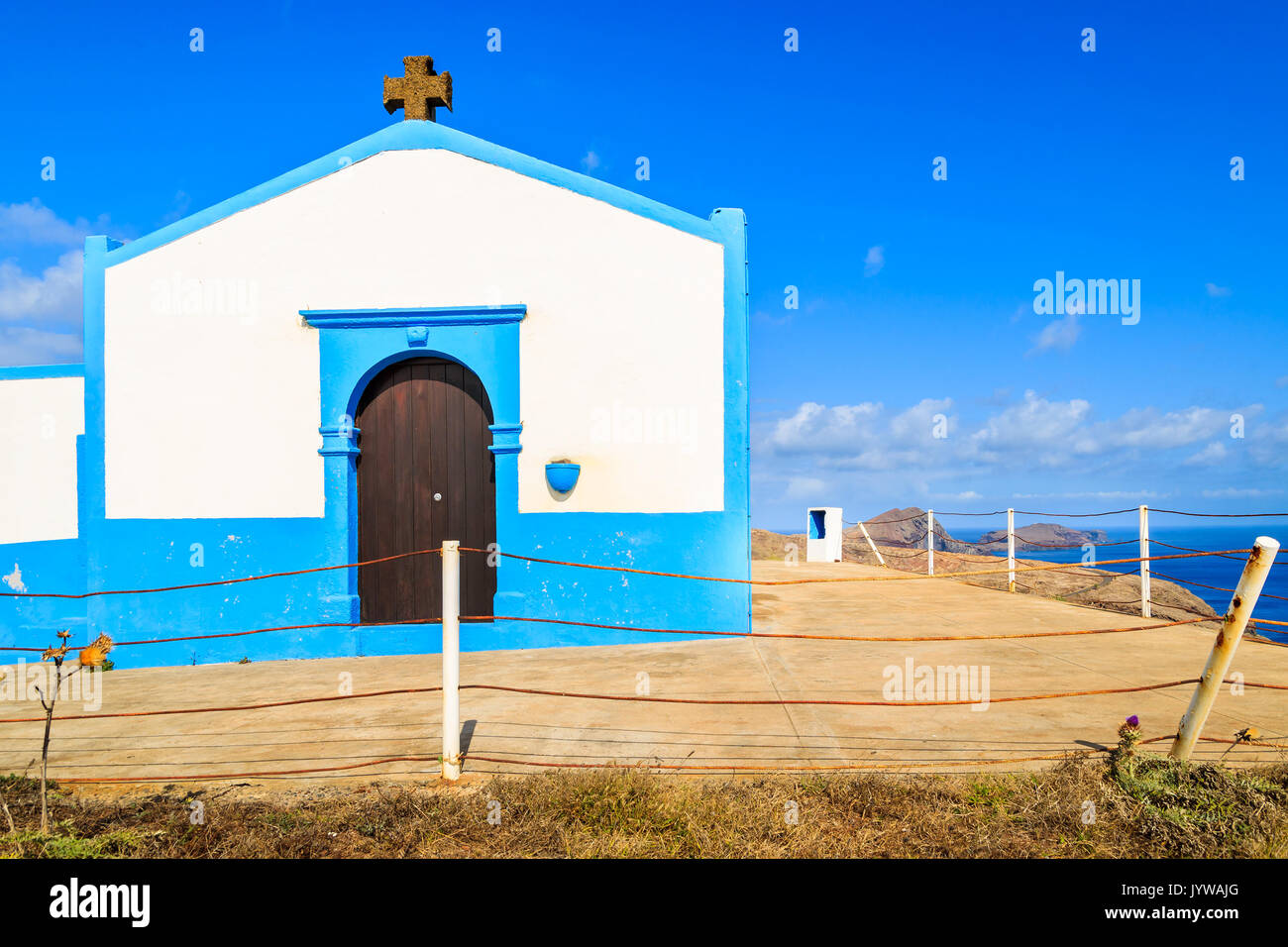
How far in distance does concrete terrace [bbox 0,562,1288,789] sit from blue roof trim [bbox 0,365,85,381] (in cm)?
291

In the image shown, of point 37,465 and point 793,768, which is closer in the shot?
point 793,768

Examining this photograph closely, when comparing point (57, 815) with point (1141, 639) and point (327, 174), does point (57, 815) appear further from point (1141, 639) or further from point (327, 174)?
point (1141, 639)

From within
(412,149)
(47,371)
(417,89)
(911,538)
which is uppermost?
(417,89)

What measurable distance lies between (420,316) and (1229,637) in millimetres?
6263

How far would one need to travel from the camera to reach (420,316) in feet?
22.0

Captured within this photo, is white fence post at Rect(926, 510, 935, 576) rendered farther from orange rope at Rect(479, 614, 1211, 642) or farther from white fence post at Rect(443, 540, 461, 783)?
white fence post at Rect(443, 540, 461, 783)

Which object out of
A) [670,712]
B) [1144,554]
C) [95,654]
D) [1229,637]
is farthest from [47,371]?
[1144,554]

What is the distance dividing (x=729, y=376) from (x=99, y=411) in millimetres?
5930

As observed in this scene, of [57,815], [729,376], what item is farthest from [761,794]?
[729,376]

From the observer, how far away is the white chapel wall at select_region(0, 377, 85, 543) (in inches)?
267

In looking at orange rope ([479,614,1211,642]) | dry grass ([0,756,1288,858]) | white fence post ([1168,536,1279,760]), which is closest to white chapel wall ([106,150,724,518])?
orange rope ([479,614,1211,642])

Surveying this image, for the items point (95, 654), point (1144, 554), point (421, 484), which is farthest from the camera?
point (1144, 554)

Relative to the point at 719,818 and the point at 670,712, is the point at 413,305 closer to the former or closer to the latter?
the point at 670,712
